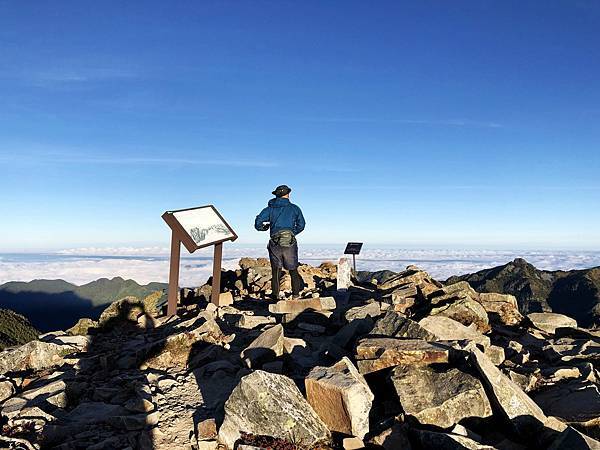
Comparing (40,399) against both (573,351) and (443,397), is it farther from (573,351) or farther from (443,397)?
(573,351)

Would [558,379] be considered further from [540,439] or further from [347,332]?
[347,332]

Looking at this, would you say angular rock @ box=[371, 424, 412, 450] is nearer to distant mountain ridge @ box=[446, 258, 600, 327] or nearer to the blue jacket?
the blue jacket

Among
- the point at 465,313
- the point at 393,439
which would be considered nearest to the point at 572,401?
the point at 393,439

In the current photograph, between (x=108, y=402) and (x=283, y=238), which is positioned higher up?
(x=283, y=238)

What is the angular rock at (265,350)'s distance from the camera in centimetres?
902

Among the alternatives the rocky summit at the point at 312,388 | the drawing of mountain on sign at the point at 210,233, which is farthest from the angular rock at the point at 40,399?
the drawing of mountain on sign at the point at 210,233

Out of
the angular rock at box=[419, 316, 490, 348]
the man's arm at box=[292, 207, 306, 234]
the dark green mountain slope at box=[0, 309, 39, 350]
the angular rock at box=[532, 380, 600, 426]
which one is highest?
the man's arm at box=[292, 207, 306, 234]

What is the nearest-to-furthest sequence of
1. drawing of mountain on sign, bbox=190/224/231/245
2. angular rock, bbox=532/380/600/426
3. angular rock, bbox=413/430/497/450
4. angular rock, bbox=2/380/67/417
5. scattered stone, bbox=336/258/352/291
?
1. angular rock, bbox=413/430/497/450
2. angular rock, bbox=532/380/600/426
3. angular rock, bbox=2/380/67/417
4. drawing of mountain on sign, bbox=190/224/231/245
5. scattered stone, bbox=336/258/352/291

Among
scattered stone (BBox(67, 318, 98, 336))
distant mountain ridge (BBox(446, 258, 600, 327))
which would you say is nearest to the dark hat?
scattered stone (BBox(67, 318, 98, 336))

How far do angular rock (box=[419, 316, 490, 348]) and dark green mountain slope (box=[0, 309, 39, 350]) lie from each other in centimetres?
2239

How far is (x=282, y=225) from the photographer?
14.4 metres

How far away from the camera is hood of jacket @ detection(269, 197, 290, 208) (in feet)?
47.5

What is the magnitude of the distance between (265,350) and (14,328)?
25.4 metres

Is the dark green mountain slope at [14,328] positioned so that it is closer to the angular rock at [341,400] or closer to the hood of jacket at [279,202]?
the hood of jacket at [279,202]
